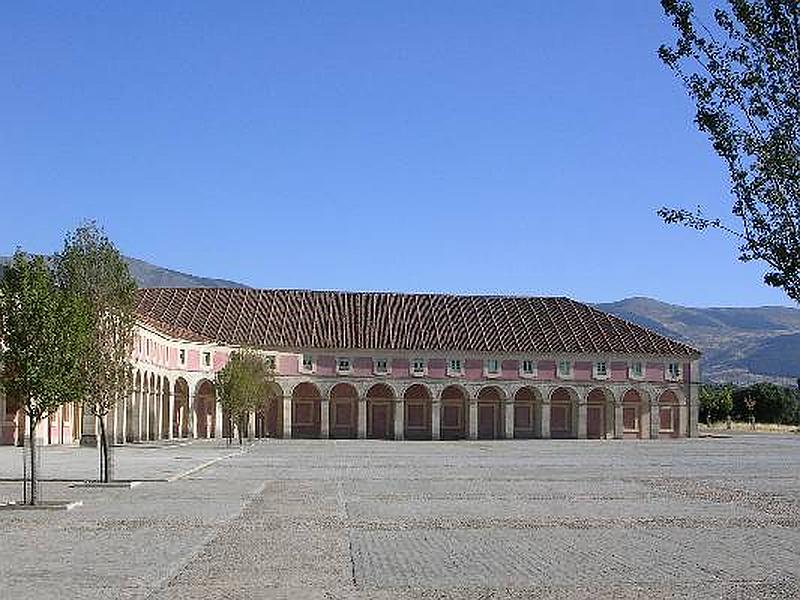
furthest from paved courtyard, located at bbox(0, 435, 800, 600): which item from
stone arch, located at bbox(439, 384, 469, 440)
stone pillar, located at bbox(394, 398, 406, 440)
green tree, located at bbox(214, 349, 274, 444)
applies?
stone arch, located at bbox(439, 384, 469, 440)

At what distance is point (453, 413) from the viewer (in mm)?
91938

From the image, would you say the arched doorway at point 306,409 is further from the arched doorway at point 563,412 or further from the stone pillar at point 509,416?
the arched doorway at point 563,412

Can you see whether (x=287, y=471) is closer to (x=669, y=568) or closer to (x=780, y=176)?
(x=669, y=568)

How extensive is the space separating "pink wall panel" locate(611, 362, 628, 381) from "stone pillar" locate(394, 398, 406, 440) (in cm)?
1496

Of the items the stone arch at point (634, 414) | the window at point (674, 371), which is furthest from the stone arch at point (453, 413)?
the window at point (674, 371)

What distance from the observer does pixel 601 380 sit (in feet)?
301

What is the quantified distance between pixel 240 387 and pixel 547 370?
99.7ft

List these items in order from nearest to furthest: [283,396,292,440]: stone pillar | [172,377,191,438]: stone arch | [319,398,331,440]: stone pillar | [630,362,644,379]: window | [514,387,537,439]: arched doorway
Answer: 1. [172,377,191,438]: stone arch
2. [283,396,292,440]: stone pillar
3. [319,398,331,440]: stone pillar
4. [514,387,537,439]: arched doorway
5. [630,362,644,379]: window

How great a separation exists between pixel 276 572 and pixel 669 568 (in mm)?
4582

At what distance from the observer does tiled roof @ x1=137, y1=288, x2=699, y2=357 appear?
89.6 meters

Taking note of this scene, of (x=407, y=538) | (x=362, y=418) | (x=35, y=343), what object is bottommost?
(x=362, y=418)

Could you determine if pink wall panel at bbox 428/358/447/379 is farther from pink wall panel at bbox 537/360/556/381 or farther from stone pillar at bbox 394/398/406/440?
pink wall panel at bbox 537/360/556/381

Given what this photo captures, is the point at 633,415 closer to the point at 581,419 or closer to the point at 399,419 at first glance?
the point at 581,419

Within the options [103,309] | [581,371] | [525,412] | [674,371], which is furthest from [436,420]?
[103,309]
